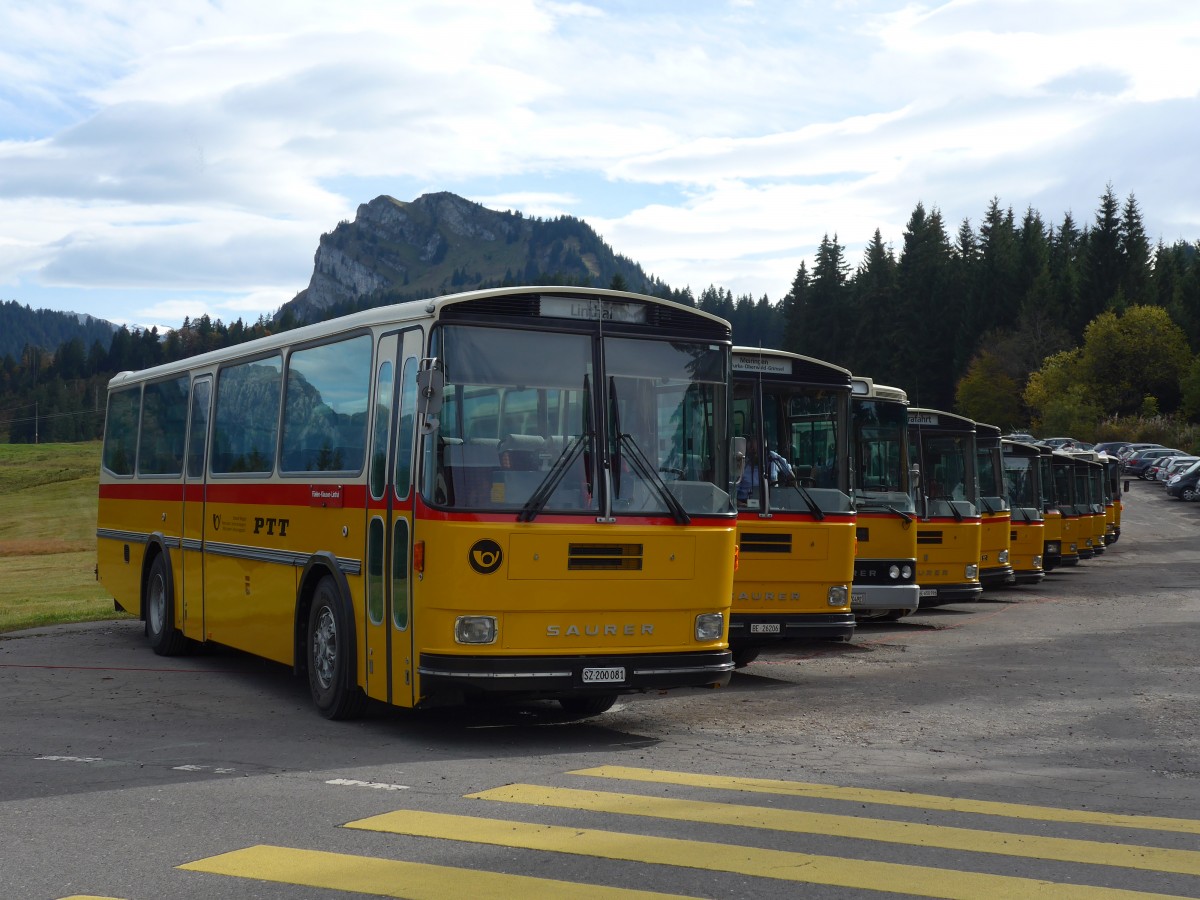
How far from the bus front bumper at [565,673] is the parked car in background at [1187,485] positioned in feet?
203

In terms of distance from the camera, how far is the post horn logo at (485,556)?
9.82 m

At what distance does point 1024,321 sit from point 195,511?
4414 inches

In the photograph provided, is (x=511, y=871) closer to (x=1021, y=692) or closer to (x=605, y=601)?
(x=605, y=601)

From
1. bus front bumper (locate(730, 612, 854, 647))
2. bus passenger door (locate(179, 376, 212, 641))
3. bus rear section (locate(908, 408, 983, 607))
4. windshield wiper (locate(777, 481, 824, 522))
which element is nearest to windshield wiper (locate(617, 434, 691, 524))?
bus front bumper (locate(730, 612, 854, 647))

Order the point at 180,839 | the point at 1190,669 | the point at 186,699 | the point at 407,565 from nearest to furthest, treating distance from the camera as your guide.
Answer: the point at 180,839, the point at 407,565, the point at 186,699, the point at 1190,669

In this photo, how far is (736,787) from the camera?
337 inches

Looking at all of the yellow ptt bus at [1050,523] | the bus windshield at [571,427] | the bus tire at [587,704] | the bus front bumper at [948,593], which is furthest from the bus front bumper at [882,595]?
the yellow ptt bus at [1050,523]

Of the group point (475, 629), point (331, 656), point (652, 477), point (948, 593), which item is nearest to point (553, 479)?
point (652, 477)

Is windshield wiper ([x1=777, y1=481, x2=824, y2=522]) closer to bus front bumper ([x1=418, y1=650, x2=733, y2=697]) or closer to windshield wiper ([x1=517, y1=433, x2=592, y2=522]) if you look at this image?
bus front bumper ([x1=418, y1=650, x2=733, y2=697])

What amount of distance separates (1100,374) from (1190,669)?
9343cm

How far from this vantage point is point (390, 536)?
1042 cm

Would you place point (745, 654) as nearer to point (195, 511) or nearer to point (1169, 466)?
point (195, 511)

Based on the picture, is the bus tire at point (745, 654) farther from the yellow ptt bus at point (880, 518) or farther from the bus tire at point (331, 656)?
the bus tire at point (331, 656)

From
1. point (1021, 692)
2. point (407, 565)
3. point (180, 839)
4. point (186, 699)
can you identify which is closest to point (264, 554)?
point (186, 699)
